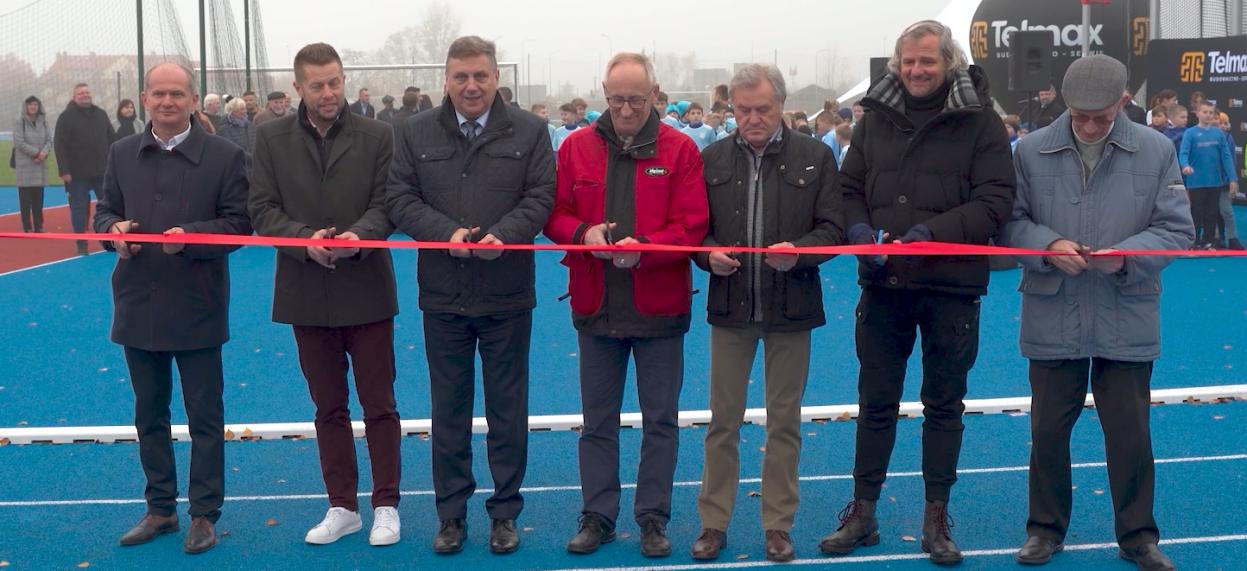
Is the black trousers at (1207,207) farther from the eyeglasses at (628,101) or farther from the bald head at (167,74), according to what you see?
the bald head at (167,74)

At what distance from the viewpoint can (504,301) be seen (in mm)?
5062

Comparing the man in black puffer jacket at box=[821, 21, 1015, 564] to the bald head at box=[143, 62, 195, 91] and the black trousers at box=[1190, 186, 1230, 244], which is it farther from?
the black trousers at box=[1190, 186, 1230, 244]

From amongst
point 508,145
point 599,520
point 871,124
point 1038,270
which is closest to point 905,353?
point 1038,270

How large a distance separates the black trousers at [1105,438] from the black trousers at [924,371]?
1.03 ft

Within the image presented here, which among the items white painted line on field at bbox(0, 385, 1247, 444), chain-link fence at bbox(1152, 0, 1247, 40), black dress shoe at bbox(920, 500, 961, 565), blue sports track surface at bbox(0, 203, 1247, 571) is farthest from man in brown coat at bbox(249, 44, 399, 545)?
chain-link fence at bbox(1152, 0, 1247, 40)

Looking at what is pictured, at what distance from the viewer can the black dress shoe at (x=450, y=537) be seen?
→ 514 centimetres

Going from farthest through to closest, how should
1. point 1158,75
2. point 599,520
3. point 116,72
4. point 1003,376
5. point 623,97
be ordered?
point 116,72 < point 1158,75 < point 1003,376 < point 599,520 < point 623,97

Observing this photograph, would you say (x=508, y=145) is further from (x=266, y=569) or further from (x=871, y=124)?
(x=266, y=569)

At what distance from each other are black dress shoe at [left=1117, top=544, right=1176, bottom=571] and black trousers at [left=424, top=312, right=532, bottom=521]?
240 cm

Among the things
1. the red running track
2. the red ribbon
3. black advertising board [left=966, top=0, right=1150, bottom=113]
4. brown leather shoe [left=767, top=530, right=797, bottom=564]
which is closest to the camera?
the red ribbon

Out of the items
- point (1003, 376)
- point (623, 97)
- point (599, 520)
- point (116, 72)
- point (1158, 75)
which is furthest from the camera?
point (116, 72)

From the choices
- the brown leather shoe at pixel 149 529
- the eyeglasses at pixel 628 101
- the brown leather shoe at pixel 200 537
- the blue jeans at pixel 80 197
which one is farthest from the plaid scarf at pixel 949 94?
the blue jeans at pixel 80 197

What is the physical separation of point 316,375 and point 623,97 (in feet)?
5.56

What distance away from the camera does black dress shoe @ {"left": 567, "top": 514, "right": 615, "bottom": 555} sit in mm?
5105
